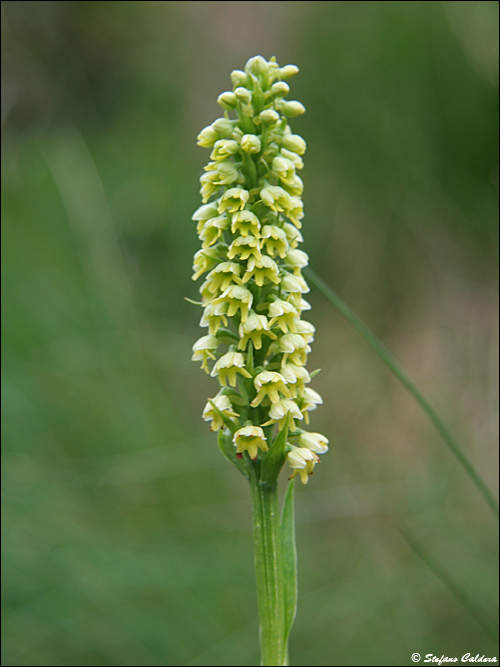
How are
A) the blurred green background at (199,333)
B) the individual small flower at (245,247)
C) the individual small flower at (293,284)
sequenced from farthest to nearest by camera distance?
the blurred green background at (199,333), the individual small flower at (293,284), the individual small flower at (245,247)

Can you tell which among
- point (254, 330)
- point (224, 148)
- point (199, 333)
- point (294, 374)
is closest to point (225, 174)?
point (224, 148)

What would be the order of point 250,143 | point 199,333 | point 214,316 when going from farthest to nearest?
1. point 199,333
2. point 214,316
3. point 250,143

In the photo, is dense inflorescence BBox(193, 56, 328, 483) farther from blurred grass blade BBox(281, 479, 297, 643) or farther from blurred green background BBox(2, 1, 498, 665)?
blurred green background BBox(2, 1, 498, 665)

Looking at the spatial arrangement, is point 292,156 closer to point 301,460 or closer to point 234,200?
point 234,200

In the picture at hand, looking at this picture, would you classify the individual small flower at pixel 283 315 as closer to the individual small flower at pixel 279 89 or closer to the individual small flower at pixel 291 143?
the individual small flower at pixel 291 143

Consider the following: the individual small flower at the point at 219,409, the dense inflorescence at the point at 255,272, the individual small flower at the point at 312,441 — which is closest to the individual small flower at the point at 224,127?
the dense inflorescence at the point at 255,272

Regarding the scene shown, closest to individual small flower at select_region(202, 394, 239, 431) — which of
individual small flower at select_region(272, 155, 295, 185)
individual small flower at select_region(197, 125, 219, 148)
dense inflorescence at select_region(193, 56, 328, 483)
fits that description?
dense inflorescence at select_region(193, 56, 328, 483)
